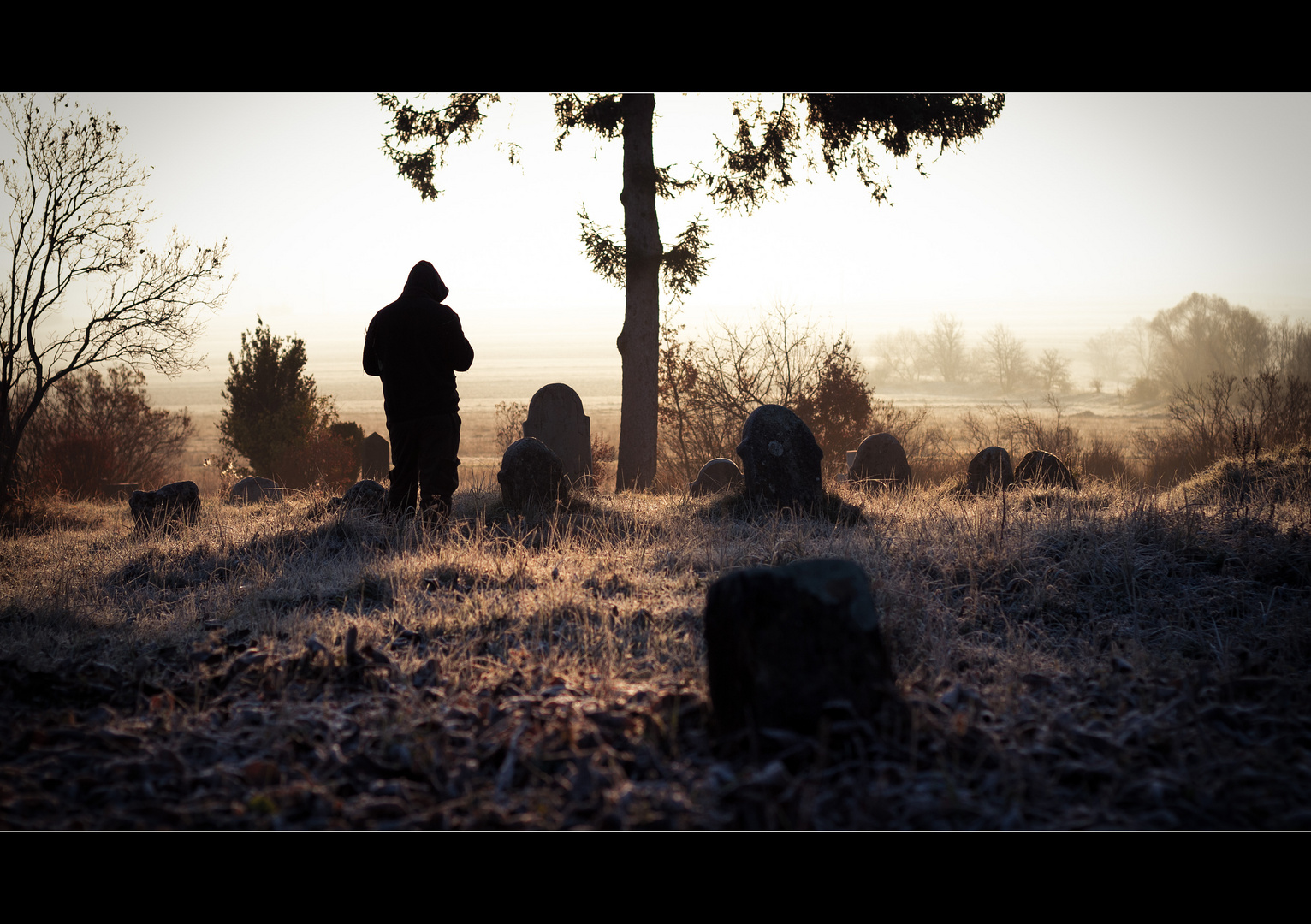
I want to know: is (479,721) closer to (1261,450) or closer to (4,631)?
(4,631)

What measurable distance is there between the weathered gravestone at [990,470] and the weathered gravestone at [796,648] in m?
7.44

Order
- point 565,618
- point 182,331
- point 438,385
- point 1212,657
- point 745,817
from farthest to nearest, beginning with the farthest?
1. point 182,331
2. point 438,385
3. point 565,618
4. point 1212,657
5. point 745,817

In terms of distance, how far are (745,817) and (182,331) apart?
12974 millimetres

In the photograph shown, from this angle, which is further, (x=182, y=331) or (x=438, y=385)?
(x=182, y=331)

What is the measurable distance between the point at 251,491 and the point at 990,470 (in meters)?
12.1

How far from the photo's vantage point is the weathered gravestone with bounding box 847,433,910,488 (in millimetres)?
10609

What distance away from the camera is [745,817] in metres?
2.29

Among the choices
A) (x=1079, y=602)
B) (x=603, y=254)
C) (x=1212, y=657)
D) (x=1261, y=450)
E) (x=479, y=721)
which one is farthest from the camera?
(x=603, y=254)

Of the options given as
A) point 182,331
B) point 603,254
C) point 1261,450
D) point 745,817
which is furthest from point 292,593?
point 1261,450

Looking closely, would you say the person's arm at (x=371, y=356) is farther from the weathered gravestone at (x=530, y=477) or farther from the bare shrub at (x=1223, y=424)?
the bare shrub at (x=1223, y=424)

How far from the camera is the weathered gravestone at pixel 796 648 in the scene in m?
2.65

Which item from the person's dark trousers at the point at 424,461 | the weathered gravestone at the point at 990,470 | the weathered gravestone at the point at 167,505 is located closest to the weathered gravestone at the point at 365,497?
the person's dark trousers at the point at 424,461

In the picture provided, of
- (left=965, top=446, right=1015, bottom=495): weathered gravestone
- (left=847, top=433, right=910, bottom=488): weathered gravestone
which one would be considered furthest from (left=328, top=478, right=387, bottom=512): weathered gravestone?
(left=965, top=446, right=1015, bottom=495): weathered gravestone

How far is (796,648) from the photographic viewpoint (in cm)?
268
